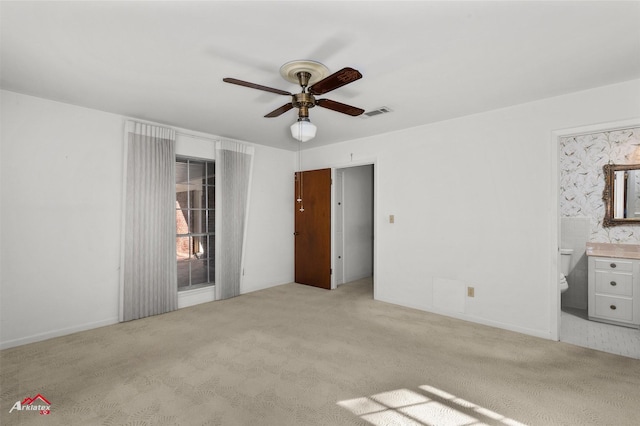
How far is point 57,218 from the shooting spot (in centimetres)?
317

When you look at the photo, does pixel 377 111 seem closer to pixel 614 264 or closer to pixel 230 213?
pixel 230 213

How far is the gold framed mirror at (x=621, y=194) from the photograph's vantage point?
12.5ft

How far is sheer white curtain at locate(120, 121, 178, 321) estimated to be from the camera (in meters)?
3.59

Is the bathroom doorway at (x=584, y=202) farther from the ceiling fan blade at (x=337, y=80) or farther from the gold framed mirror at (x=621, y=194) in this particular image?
the ceiling fan blade at (x=337, y=80)

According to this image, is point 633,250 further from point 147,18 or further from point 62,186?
point 62,186

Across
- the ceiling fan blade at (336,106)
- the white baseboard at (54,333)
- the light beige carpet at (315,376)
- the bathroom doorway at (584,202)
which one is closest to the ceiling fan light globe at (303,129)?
the ceiling fan blade at (336,106)

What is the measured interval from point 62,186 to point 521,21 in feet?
14.0

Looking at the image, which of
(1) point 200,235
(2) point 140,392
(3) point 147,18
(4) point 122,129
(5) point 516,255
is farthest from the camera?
(1) point 200,235

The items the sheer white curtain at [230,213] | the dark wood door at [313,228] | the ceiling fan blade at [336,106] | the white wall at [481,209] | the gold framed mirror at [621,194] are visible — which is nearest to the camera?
the ceiling fan blade at [336,106]

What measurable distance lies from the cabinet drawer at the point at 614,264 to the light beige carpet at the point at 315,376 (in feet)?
4.24

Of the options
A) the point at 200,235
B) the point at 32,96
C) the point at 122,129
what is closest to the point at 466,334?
the point at 200,235

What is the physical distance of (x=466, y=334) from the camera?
10.5 ft

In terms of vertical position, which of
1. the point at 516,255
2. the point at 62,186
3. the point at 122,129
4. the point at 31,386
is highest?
the point at 122,129

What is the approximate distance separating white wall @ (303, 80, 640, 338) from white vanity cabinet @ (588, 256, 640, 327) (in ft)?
3.42
